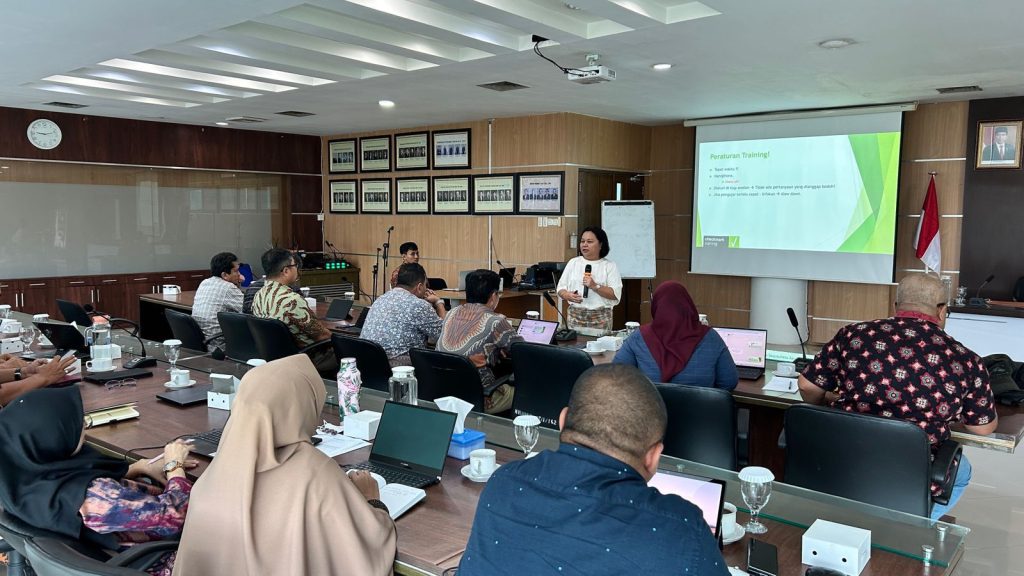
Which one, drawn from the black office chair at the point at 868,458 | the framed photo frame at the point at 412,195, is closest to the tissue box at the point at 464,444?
the black office chair at the point at 868,458

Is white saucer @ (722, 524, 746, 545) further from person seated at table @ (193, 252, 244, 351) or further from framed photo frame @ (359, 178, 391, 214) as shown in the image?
framed photo frame @ (359, 178, 391, 214)

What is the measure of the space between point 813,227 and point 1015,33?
3.42 meters

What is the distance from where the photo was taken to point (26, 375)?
3441 millimetres

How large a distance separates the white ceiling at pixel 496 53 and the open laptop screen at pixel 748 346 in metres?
1.80

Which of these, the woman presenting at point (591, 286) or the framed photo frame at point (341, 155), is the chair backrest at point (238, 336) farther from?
the framed photo frame at point (341, 155)

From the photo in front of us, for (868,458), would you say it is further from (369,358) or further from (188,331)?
(188,331)

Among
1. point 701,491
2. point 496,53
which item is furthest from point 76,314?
point 701,491

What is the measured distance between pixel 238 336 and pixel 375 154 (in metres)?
5.77

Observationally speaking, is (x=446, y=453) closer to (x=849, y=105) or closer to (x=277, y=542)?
(x=277, y=542)

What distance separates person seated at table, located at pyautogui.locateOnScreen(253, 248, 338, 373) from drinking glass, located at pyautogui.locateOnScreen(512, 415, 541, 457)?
2929 millimetres

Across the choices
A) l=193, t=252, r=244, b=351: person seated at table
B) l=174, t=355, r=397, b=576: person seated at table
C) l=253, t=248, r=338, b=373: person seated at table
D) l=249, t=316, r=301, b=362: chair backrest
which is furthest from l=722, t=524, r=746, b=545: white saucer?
l=193, t=252, r=244, b=351: person seated at table

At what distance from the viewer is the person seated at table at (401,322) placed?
4.38 metres

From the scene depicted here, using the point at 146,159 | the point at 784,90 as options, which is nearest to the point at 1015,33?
the point at 784,90

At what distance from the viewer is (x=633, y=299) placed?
381 inches
